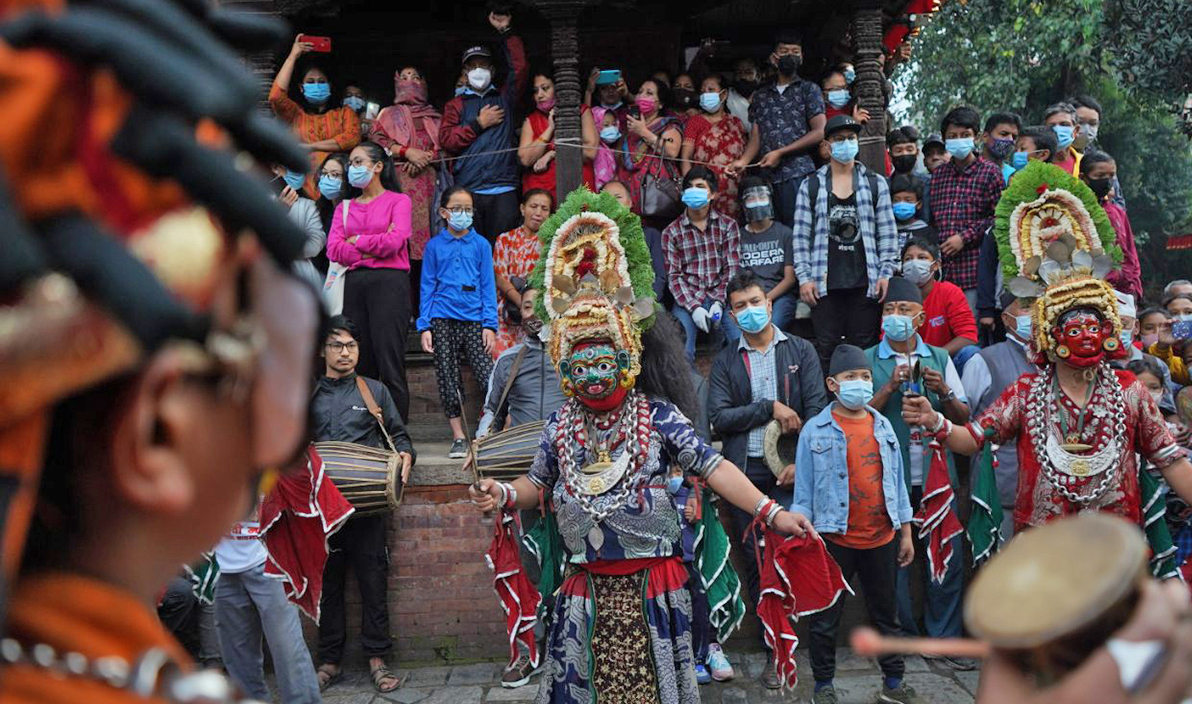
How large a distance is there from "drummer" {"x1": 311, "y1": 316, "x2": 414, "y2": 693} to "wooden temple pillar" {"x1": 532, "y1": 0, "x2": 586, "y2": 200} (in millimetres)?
2810

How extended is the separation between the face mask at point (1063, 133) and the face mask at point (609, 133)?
3538 millimetres

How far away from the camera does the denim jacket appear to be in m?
6.38

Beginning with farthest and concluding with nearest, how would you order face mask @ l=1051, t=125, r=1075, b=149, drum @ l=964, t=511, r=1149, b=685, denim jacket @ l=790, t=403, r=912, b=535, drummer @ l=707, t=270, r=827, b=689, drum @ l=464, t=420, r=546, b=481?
face mask @ l=1051, t=125, r=1075, b=149 < drummer @ l=707, t=270, r=827, b=689 < drum @ l=464, t=420, r=546, b=481 < denim jacket @ l=790, t=403, r=912, b=535 < drum @ l=964, t=511, r=1149, b=685

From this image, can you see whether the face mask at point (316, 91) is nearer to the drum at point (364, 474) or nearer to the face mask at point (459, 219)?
the face mask at point (459, 219)

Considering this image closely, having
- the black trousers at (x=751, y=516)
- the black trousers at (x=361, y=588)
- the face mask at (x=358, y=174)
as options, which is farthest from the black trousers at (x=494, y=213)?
the black trousers at (x=751, y=516)

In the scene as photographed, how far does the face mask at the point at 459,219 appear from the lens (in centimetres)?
819

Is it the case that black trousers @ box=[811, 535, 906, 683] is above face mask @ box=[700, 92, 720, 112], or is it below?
below

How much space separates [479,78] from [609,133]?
1.15 metres

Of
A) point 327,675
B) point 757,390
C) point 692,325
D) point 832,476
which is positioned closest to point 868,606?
point 832,476

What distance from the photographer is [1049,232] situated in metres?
6.32

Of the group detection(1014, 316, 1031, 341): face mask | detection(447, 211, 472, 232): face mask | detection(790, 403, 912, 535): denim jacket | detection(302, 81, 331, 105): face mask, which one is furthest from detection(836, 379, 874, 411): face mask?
detection(302, 81, 331, 105): face mask

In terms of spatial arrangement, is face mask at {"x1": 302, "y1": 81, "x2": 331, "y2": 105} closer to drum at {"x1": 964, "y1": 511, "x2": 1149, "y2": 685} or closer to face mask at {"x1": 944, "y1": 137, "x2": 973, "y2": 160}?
face mask at {"x1": 944, "y1": 137, "x2": 973, "y2": 160}

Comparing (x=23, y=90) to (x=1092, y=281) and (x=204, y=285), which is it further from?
(x=1092, y=281)

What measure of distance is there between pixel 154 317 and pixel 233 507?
315 millimetres
